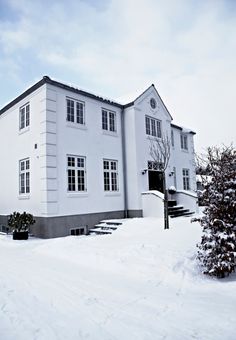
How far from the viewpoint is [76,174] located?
12.0m

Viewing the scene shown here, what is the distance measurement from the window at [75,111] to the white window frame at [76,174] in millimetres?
1806

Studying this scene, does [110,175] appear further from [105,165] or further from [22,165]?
[22,165]

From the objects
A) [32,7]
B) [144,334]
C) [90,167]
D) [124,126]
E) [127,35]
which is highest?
[127,35]

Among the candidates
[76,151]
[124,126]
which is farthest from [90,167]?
[124,126]

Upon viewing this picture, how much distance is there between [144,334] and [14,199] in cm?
1163

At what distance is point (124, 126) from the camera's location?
48.0 ft

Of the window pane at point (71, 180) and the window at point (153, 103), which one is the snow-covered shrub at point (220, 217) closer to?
the window pane at point (71, 180)

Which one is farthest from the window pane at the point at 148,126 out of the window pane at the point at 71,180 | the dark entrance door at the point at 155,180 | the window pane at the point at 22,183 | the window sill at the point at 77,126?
the window pane at the point at 22,183

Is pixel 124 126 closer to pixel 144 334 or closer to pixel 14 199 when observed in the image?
pixel 14 199

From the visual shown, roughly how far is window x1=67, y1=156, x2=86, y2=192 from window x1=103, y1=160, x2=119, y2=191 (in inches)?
57.0

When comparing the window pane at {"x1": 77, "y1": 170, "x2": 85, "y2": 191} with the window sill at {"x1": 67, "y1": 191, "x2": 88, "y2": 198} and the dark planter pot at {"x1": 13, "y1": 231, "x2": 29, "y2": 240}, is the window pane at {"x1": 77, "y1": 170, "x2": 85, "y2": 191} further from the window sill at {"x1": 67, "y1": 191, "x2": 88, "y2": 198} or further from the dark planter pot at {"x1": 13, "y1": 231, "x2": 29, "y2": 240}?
the dark planter pot at {"x1": 13, "y1": 231, "x2": 29, "y2": 240}

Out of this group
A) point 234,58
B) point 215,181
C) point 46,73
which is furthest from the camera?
point 234,58

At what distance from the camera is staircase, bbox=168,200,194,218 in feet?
44.9

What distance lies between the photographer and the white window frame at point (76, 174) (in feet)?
38.4
